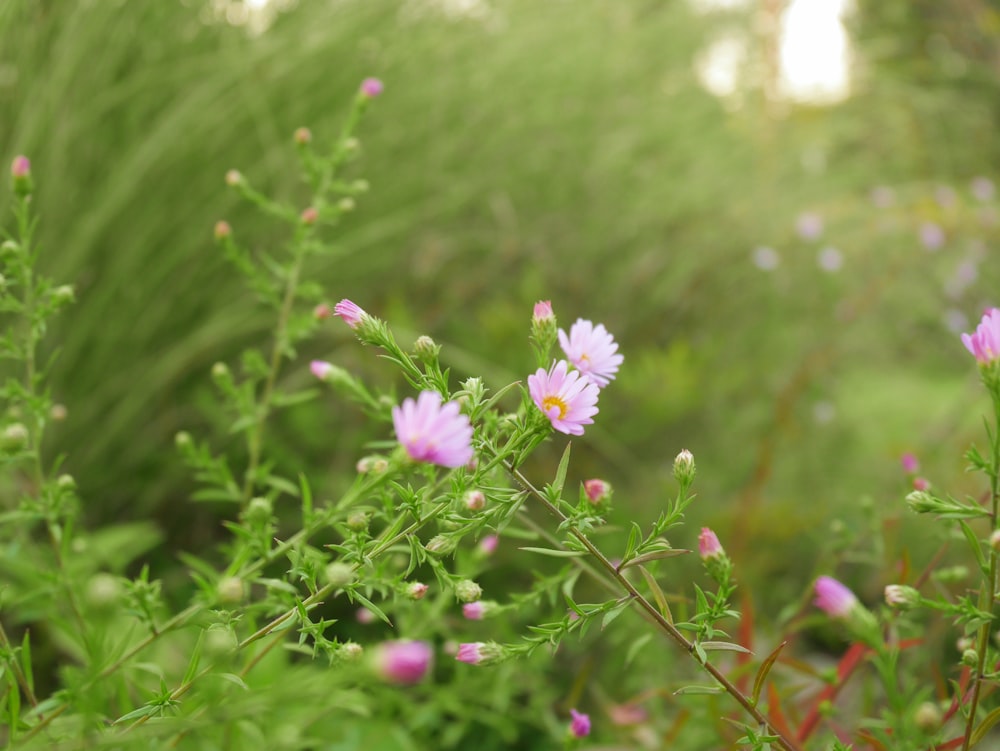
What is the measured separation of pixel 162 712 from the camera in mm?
408

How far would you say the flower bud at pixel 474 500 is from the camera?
1.22 ft

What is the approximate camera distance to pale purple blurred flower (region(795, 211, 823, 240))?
1.69 meters

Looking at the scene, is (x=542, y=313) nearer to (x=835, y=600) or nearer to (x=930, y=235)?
(x=835, y=600)

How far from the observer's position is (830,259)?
1666 mm

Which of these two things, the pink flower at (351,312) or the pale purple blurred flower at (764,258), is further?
the pale purple blurred flower at (764,258)

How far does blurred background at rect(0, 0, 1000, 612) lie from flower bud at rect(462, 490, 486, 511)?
1.26 feet

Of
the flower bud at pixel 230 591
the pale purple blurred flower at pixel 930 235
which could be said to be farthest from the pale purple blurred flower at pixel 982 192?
the flower bud at pixel 230 591

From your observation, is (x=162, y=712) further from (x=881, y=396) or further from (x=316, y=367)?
(x=881, y=396)

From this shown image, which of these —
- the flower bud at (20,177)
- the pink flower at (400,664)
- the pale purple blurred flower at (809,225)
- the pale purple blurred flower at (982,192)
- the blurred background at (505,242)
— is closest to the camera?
the pink flower at (400,664)

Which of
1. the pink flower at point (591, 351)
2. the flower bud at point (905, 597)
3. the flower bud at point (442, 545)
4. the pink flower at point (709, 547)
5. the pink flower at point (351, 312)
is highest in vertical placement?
the pink flower at point (351, 312)

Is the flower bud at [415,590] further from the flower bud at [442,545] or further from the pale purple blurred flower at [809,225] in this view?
the pale purple blurred flower at [809,225]

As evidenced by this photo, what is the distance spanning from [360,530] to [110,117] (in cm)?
97

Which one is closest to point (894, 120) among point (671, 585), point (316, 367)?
point (671, 585)

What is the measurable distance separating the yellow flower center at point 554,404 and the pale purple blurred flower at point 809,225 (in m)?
1.48
